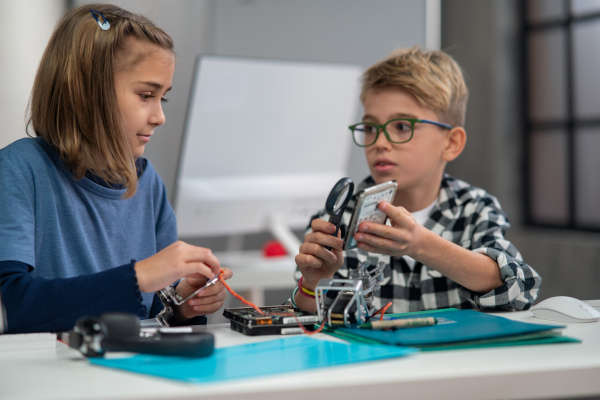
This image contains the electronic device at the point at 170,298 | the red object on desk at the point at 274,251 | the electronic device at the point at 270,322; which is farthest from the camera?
the red object on desk at the point at 274,251

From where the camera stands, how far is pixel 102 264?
48.5 inches

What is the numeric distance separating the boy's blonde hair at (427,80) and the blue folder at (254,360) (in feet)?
2.53

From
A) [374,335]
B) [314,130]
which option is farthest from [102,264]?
[314,130]

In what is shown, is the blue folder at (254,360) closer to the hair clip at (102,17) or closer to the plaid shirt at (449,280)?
the plaid shirt at (449,280)

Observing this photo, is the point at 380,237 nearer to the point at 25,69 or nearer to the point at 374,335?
the point at 374,335

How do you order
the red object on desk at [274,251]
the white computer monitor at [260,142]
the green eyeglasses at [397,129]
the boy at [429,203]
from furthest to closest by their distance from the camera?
1. the red object on desk at [274,251]
2. the white computer monitor at [260,142]
3. the green eyeglasses at [397,129]
4. the boy at [429,203]

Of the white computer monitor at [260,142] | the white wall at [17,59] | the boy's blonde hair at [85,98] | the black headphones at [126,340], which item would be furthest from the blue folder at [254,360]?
the white computer monitor at [260,142]

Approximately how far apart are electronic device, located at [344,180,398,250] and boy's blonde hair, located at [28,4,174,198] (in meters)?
0.48

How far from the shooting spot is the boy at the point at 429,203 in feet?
3.71

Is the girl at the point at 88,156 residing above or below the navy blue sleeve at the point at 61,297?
above

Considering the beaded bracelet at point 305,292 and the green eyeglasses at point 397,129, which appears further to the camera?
the green eyeglasses at point 397,129

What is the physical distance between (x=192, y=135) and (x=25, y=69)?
56 cm

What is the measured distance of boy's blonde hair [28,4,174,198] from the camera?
3.89 ft

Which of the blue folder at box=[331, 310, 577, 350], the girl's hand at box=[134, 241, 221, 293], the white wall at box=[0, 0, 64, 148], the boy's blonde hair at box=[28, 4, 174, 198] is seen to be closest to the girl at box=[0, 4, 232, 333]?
the boy's blonde hair at box=[28, 4, 174, 198]
